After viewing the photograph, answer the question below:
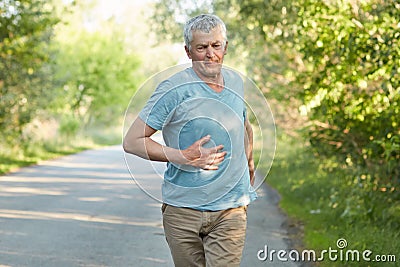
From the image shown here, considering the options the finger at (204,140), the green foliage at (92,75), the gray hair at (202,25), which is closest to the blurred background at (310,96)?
the gray hair at (202,25)

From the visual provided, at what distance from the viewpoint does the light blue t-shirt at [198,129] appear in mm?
4070

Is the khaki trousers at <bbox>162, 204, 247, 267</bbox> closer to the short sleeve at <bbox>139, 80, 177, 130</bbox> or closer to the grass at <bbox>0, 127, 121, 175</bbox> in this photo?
the short sleeve at <bbox>139, 80, 177, 130</bbox>

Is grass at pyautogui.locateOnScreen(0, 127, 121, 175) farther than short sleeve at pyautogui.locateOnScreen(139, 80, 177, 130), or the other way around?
grass at pyautogui.locateOnScreen(0, 127, 121, 175)

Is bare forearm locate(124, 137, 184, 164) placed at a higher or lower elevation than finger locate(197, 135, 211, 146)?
lower

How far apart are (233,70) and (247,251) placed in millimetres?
4857

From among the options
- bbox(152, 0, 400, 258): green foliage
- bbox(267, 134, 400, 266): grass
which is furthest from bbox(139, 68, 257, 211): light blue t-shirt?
bbox(152, 0, 400, 258): green foliage

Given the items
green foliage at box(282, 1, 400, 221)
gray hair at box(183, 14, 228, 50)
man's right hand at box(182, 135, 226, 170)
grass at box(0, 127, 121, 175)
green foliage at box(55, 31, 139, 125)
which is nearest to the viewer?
man's right hand at box(182, 135, 226, 170)

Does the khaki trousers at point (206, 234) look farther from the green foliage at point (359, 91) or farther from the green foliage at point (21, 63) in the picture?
the green foliage at point (21, 63)

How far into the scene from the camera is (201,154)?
13.2 feet

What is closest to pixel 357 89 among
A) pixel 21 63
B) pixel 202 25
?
pixel 202 25

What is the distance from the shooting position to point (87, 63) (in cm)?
4991

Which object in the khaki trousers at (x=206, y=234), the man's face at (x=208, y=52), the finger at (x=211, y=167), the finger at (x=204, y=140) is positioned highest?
the man's face at (x=208, y=52)

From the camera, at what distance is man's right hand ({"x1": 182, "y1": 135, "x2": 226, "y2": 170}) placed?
13.2 feet

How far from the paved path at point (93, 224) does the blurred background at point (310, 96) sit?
634 millimetres
